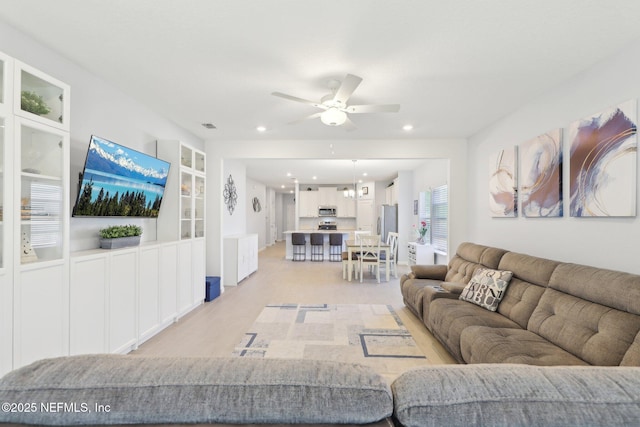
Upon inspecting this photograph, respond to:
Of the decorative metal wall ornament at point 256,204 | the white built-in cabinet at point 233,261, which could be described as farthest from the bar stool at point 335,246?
the decorative metal wall ornament at point 256,204

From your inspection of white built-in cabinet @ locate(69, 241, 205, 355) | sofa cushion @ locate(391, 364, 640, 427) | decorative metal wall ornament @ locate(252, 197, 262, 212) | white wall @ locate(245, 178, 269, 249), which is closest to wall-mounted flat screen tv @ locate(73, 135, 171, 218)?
white built-in cabinet @ locate(69, 241, 205, 355)

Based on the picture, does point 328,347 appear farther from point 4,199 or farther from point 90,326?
point 4,199

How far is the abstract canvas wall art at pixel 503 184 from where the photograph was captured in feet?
11.4

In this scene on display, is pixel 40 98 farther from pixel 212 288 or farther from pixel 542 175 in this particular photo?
pixel 542 175

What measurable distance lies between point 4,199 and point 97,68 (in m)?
1.50

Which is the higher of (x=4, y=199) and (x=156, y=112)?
(x=156, y=112)

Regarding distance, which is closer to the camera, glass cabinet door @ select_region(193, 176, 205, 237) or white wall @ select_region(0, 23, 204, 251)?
white wall @ select_region(0, 23, 204, 251)

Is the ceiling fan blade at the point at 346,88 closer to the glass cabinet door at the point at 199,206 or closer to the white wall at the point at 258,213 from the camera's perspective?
the glass cabinet door at the point at 199,206

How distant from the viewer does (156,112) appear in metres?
3.76

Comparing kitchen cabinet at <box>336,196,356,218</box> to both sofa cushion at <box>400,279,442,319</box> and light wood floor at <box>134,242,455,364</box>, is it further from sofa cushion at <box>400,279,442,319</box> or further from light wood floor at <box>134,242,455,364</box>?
sofa cushion at <box>400,279,442,319</box>

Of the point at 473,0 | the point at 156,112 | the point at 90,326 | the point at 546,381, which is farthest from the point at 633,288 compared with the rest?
the point at 156,112

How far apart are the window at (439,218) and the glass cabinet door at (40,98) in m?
5.84

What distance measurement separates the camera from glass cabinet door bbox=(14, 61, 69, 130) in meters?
1.86

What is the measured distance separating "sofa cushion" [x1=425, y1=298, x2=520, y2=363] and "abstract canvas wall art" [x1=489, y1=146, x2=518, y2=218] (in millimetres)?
1419
